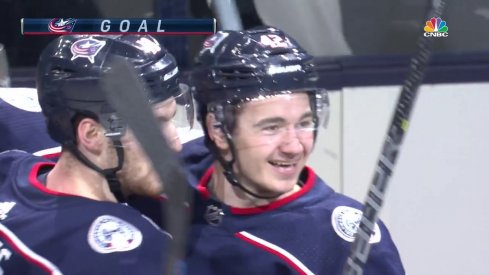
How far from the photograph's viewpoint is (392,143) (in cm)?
166

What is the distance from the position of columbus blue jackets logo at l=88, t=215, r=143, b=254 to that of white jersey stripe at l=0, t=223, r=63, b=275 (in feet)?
0.26

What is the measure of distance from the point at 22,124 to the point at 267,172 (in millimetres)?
911

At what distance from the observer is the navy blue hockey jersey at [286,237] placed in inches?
85.4

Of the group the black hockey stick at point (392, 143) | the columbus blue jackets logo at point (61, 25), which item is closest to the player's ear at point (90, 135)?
the black hockey stick at point (392, 143)

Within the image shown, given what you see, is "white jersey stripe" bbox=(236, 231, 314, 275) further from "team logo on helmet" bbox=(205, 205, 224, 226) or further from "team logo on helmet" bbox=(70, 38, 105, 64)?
"team logo on helmet" bbox=(70, 38, 105, 64)

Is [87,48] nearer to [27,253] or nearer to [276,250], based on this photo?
[27,253]

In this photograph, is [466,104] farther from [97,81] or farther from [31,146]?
[97,81]

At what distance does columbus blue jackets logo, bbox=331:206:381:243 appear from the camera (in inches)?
86.0

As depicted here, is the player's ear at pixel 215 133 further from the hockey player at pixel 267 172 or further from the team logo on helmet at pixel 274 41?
the team logo on helmet at pixel 274 41

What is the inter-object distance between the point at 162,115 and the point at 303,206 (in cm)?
35

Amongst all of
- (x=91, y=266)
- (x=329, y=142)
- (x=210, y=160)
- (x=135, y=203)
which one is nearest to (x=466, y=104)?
(x=329, y=142)

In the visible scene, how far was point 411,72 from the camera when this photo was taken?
1.61m

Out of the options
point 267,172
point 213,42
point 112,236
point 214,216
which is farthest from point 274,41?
point 112,236

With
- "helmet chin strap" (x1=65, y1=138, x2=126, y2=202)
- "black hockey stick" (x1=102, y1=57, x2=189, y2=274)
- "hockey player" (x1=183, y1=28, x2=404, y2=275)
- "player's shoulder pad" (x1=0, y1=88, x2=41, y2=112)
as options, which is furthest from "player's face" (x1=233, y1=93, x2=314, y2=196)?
"player's shoulder pad" (x1=0, y1=88, x2=41, y2=112)
